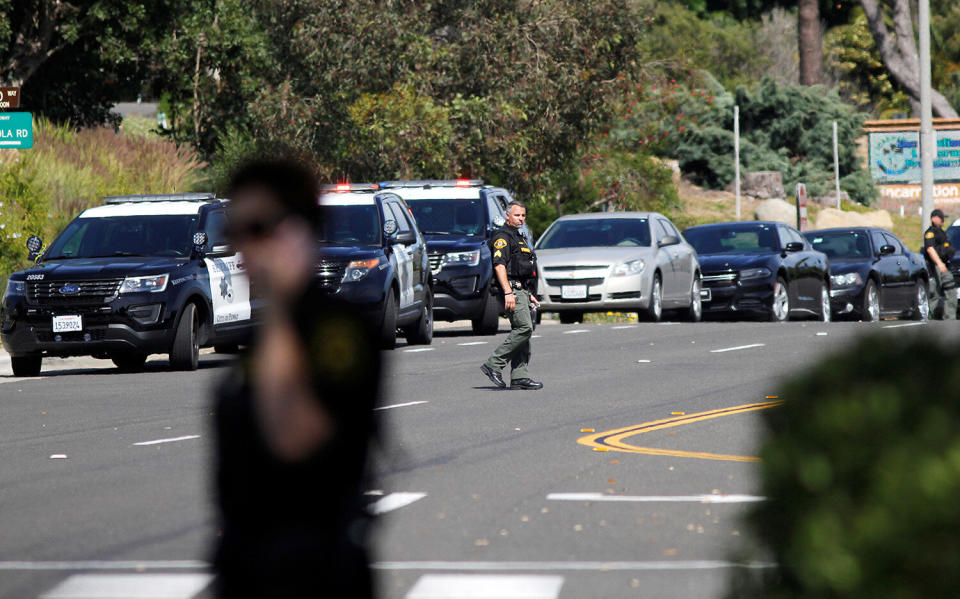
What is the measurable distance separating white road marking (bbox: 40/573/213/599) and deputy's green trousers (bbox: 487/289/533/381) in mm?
8165

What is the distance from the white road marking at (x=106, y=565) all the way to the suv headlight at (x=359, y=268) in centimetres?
1254

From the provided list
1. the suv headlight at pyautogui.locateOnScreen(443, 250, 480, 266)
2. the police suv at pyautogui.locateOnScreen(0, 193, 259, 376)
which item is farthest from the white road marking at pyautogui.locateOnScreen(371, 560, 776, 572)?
the suv headlight at pyautogui.locateOnScreen(443, 250, 480, 266)

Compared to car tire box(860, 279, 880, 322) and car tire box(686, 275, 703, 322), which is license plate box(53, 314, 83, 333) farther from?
car tire box(860, 279, 880, 322)

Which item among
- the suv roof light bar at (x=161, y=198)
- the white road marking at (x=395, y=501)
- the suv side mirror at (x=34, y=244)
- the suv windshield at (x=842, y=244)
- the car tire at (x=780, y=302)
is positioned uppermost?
the suv roof light bar at (x=161, y=198)

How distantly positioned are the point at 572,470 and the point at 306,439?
245 inches

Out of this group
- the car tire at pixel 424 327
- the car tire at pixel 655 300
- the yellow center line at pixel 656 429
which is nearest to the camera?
the yellow center line at pixel 656 429

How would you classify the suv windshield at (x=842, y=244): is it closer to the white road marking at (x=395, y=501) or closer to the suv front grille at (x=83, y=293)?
the suv front grille at (x=83, y=293)

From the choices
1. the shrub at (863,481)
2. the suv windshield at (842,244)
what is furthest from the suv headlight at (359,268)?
the shrub at (863,481)

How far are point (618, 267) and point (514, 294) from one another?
1027cm

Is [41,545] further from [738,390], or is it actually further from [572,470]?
[738,390]

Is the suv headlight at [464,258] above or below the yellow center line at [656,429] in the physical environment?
above

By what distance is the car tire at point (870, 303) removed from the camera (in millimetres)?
28328

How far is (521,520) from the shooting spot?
7.95 m

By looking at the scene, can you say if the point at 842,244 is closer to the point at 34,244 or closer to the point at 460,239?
the point at 460,239
